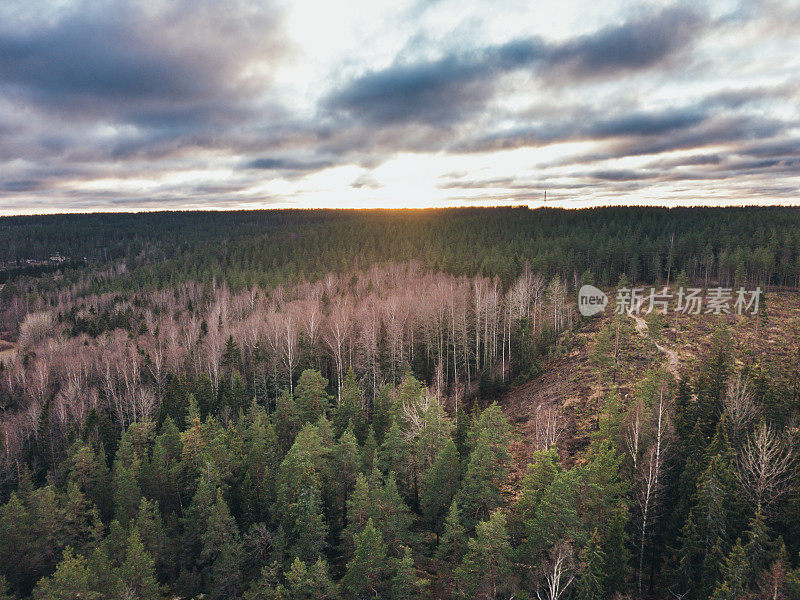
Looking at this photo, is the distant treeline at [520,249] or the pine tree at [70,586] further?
the distant treeline at [520,249]

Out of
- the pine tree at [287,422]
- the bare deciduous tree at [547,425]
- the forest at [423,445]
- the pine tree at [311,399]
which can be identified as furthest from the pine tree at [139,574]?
the bare deciduous tree at [547,425]

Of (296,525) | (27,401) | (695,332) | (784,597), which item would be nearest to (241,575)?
(296,525)

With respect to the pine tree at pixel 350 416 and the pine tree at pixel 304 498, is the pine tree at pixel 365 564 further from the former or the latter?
the pine tree at pixel 350 416

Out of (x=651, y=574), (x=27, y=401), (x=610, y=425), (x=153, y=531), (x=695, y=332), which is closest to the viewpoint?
(x=651, y=574)

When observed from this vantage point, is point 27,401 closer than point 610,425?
No

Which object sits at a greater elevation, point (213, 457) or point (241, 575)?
point (213, 457)

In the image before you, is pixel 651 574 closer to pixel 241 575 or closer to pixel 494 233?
pixel 241 575

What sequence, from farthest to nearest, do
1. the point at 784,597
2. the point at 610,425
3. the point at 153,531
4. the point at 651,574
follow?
the point at 610,425 → the point at 153,531 → the point at 651,574 → the point at 784,597
